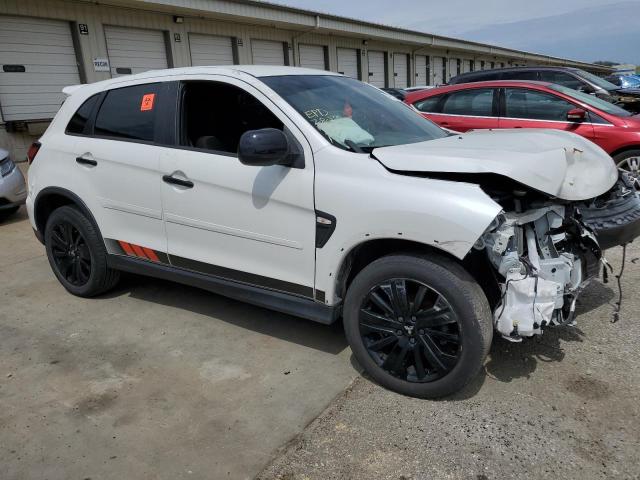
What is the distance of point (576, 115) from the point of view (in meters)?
6.51

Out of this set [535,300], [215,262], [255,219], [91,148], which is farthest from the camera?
[91,148]

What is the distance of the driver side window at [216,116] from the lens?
3.54 m

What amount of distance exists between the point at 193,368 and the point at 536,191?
7.54 feet

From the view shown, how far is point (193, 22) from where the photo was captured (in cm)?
1519

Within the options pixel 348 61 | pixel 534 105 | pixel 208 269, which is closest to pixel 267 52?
pixel 348 61

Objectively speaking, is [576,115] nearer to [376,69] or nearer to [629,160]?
[629,160]

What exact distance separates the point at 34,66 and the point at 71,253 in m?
9.45

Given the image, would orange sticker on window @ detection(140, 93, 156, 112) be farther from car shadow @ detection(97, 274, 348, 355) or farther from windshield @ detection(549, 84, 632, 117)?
windshield @ detection(549, 84, 632, 117)

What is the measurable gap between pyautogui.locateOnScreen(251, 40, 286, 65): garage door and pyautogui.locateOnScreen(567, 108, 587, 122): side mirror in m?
13.1

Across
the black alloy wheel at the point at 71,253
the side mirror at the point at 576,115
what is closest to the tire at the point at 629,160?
the side mirror at the point at 576,115

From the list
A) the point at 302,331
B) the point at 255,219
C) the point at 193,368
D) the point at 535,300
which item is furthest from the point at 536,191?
the point at 193,368

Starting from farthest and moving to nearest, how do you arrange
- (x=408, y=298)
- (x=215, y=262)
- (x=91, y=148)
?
(x=91, y=148), (x=215, y=262), (x=408, y=298)

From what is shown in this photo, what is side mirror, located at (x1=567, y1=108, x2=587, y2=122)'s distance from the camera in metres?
6.50

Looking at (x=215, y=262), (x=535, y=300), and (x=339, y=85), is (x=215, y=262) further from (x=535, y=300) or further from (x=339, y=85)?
(x=535, y=300)
